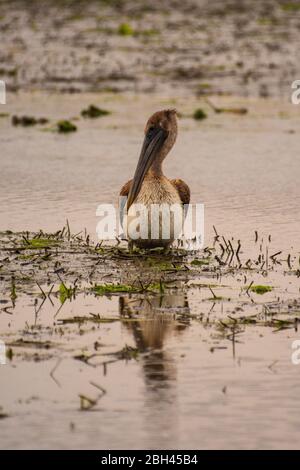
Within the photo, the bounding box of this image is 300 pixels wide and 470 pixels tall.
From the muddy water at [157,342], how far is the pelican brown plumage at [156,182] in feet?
1.45

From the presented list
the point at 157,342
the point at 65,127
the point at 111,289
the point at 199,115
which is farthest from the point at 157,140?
the point at 199,115

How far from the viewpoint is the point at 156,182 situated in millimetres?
10844

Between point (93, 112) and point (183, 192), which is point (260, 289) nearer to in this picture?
point (183, 192)

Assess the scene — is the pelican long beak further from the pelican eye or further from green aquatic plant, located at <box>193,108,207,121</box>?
green aquatic plant, located at <box>193,108,207,121</box>

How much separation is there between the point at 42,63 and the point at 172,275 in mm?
15677

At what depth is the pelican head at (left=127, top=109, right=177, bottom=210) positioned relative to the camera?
11.1 meters

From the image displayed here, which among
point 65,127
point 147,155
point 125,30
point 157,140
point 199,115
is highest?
point 125,30

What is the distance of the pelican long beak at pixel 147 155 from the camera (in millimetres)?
10875

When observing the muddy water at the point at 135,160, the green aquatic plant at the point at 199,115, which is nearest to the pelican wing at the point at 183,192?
the muddy water at the point at 135,160

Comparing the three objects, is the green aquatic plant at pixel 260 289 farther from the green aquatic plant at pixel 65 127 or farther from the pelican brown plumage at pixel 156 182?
the green aquatic plant at pixel 65 127

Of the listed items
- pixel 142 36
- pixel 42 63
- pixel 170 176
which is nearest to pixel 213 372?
pixel 170 176

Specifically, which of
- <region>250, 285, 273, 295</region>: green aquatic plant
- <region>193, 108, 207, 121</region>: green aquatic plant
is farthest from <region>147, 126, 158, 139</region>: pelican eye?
<region>193, 108, 207, 121</region>: green aquatic plant

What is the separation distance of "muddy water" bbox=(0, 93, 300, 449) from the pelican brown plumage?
1.45 feet

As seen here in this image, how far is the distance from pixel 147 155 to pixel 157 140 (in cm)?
18
